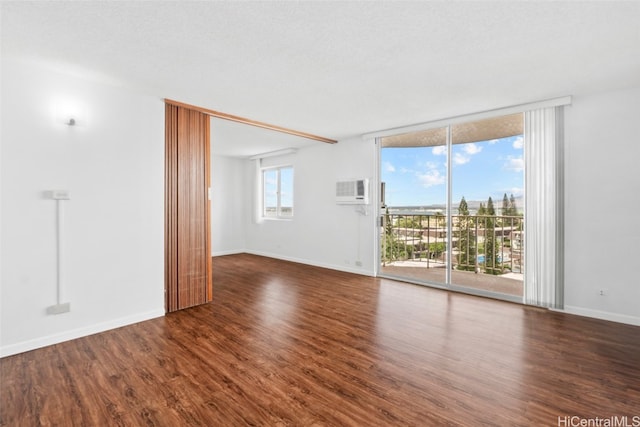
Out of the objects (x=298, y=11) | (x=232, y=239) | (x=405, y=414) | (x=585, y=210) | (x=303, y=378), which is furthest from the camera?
(x=232, y=239)

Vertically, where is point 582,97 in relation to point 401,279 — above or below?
above

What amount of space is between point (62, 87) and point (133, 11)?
152 centimetres

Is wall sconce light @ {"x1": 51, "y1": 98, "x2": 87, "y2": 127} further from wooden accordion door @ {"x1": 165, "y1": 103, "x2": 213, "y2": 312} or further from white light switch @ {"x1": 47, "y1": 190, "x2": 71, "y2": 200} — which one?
wooden accordion door @ {"x1": 165, "y1": 103, "x2": 213, "y2": 312}

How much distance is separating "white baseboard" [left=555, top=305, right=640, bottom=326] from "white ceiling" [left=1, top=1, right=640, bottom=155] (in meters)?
2.41

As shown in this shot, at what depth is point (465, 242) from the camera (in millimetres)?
5352

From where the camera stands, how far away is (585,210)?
135 inches

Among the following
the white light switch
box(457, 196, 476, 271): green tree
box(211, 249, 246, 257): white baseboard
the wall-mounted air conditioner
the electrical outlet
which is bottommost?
box(211, 249, 246, 257): white baseboard

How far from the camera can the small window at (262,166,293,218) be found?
23.5ft

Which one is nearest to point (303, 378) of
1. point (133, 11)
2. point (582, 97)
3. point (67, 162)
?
point (133, 11)

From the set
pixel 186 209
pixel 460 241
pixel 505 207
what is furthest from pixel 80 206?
pixel 505 207

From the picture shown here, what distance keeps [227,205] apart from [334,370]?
20.6ft

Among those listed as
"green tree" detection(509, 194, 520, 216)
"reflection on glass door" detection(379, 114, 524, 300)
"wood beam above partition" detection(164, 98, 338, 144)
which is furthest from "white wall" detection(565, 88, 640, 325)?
"wood beam above partition" detection(164, 98, 338, 144)

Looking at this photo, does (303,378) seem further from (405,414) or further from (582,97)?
(582,97)

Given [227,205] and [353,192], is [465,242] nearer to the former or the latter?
[353,192]
